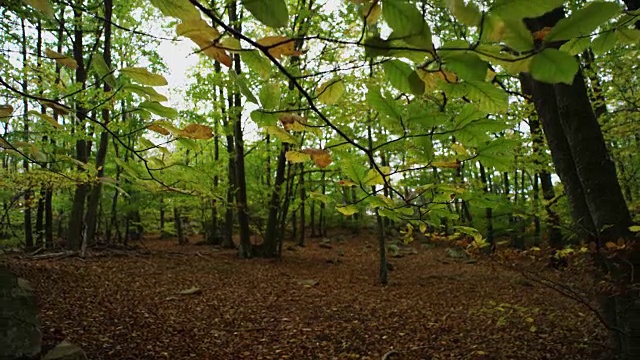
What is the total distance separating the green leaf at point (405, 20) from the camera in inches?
16.1

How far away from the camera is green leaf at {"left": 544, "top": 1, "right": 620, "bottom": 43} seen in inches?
15.9

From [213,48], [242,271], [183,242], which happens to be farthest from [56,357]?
[183,242]

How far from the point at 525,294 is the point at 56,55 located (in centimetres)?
872

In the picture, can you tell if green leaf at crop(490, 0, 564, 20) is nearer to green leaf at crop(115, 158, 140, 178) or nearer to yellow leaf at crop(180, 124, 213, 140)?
yellow leaf at crop(180, 124, 213, 140)

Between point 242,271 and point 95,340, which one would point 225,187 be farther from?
point 95,340

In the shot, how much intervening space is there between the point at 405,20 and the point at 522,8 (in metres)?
0.13

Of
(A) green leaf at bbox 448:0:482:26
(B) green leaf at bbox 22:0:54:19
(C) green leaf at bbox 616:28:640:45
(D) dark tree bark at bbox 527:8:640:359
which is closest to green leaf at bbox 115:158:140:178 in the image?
(B) green leaf at bbox 22:0:54:19

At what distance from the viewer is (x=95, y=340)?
4.21 meters

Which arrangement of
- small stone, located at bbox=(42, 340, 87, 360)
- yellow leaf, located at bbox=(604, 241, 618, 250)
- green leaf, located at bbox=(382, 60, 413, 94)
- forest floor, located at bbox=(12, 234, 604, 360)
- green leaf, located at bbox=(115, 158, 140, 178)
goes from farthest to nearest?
→ 1. forest floor, located at bbox=(12, 234, 604, 360)
2. small stone, located at bbox=(42, 340, 87, 360)
3. yellow leaf, located at bbox=(604, 241, 618, 250)
4. green leaf, located at bbox=(115, 158, 140, 178)
5. green leaf, located at bbox=(382, 60, 413, 94)

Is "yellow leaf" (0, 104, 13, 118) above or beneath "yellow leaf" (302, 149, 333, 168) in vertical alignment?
above

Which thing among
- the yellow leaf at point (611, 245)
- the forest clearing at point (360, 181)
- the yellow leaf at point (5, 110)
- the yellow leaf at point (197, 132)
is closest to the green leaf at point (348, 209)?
the forest clearing at point (360, 181)

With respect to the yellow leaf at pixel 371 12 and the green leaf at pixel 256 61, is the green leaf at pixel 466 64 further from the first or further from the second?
the green leaf at pixel 256 61

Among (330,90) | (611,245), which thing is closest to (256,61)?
(330,90)

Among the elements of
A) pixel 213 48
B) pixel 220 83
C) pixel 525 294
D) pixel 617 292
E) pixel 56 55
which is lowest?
pixel 525 294
